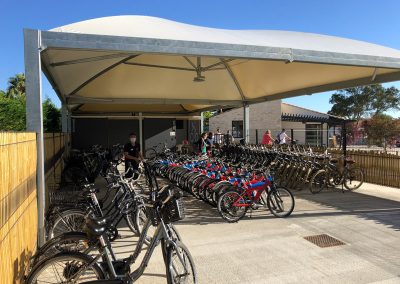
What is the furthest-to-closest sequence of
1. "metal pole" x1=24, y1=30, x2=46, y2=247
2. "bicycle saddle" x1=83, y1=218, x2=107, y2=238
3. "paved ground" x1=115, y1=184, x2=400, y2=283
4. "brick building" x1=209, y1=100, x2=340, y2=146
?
"brick building" x1=209, y1=100, x2=340, y2=146 < "metal pole" x1=24, y1=30, x2=46, y2=247 < "paved ground" x1=115, y1=184, x2=400, y2=283 < "bicycle saddle" x1=83, y1=218, x2=107, y2=238

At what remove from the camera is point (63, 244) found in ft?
11.7

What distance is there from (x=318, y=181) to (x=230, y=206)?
11.8 ft

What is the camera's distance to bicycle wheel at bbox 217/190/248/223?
6316mm

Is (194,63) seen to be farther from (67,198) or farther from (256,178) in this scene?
(67,198)

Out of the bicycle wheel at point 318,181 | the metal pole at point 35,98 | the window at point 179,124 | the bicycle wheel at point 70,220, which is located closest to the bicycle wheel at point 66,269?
the bicycle wheel at point 70,220

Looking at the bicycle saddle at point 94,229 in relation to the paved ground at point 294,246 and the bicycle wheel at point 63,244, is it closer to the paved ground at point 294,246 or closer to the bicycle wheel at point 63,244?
the bicycle wheel at point 63,244

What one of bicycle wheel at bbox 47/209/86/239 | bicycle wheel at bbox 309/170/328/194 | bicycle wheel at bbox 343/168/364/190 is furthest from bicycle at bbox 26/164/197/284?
bicycle wheel at bbox 343/168/364/190

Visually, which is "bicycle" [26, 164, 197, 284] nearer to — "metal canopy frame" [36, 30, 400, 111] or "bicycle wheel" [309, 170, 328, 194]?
"metal canopy frame" [36, 30, 400, 111]

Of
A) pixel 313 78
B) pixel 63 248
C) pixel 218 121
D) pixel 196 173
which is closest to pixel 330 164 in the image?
pixel 313 78

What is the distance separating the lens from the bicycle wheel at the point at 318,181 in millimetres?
8922

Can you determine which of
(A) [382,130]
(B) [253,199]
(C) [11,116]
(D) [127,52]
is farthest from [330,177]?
(A) [382,130]

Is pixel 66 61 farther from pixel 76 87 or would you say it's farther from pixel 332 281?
pixel 332 281

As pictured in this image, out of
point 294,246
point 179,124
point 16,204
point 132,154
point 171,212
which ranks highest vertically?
point 179,124

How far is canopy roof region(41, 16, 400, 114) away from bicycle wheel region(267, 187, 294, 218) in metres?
2.23
